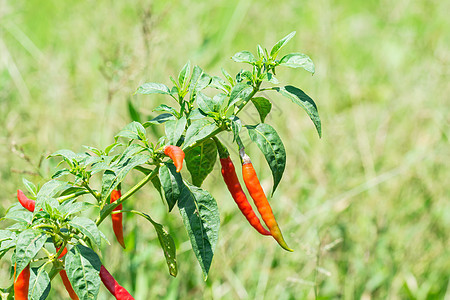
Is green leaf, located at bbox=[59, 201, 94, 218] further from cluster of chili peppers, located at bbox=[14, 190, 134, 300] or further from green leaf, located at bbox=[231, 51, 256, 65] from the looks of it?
green leaf, located at bbox=[231, 51, 256, 65]

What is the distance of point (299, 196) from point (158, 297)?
1047 mm

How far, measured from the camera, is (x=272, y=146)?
1.00 m

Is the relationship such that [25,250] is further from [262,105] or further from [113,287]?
[262,105]

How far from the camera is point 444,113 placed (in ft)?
10.4

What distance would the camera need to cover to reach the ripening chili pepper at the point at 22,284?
0.97m

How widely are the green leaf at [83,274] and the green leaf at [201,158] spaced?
0.31 meters

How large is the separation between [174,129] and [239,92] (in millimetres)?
144

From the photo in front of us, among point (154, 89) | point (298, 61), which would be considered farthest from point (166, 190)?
point (298, 61)

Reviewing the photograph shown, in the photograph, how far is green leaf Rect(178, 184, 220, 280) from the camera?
1012 mm

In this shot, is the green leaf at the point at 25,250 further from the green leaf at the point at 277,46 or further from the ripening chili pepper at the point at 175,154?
the green leaf at the point at 277,46

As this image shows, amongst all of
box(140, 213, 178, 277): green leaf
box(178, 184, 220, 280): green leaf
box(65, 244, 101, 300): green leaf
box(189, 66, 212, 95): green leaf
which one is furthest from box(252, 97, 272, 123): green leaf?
box(65, 244, 101, 300): green leaf

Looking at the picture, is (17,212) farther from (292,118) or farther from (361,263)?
(292,118)

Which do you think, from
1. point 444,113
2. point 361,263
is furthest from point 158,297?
point 444,113

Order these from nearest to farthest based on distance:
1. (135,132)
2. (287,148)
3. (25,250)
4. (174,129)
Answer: (25,250) → (174,129) → (135,132) → (287,148)
